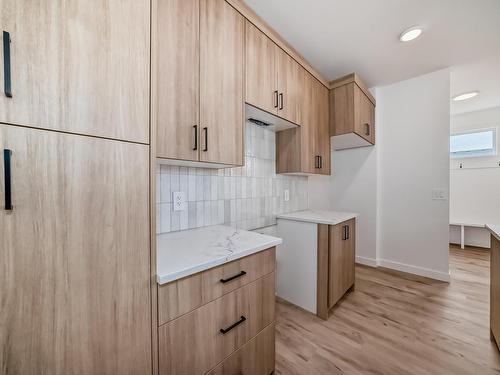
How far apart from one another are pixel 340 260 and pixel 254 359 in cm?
125

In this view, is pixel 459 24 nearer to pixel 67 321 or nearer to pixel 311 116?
pixel 311 116

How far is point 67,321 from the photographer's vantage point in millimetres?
614

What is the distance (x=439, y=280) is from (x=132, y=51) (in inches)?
147

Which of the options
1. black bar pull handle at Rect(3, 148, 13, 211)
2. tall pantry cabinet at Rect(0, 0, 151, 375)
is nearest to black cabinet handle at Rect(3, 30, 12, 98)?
tall pantry cabinet at Rect(0, 0, 151, 375)

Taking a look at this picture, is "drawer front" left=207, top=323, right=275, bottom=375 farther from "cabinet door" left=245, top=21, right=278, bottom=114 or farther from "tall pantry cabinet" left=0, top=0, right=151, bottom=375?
"cabinet door" left=245, top=21, right=278, bottom=114

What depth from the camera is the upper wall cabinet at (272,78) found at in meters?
1.46

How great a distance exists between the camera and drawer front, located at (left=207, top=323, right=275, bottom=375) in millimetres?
992

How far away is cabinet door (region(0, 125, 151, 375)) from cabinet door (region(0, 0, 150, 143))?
0.06 m

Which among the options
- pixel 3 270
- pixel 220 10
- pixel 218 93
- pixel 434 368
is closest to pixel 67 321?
pixel 3 270

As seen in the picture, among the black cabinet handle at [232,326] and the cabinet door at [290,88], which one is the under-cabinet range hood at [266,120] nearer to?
the cabinet door at [290,88]

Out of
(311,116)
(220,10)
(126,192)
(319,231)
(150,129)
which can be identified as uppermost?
(220,10)

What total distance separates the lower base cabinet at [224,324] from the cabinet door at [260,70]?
109cm

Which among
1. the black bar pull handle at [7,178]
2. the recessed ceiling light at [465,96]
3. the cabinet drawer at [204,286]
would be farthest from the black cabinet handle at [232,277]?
the recessed ceiling light at [465,96]

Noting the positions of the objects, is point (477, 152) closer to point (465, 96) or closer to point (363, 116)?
point (465, 96)
